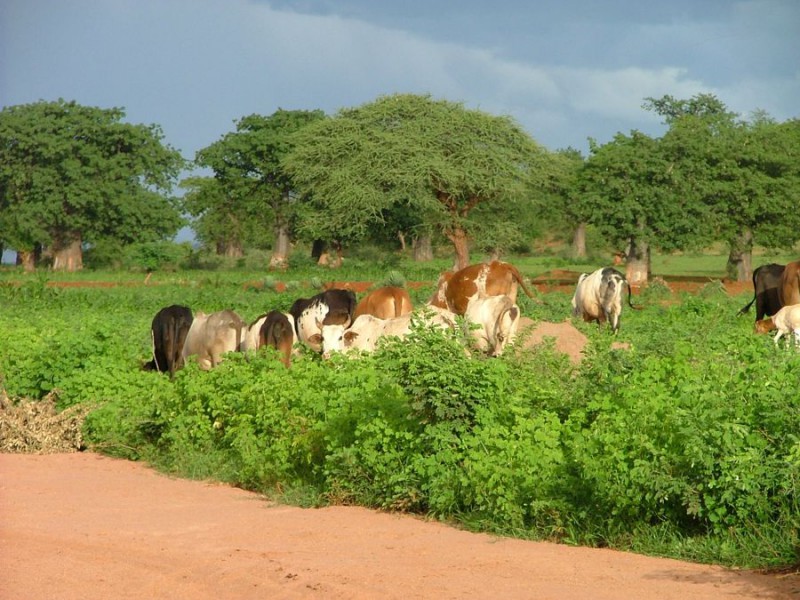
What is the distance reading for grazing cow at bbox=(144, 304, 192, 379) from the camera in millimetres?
16406

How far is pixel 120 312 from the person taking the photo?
95.5 ft

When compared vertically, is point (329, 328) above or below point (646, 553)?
above

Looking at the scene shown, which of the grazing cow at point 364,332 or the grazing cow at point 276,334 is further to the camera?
the grazing cow at point 276,334

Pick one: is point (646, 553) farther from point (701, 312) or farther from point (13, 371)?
point (701, 312)

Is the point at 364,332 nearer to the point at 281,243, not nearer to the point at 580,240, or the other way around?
the point at 281,243

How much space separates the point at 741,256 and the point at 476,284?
3113cm

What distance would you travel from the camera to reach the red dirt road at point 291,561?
7.22 m

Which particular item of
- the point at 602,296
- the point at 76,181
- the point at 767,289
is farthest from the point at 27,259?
the point at 767,289

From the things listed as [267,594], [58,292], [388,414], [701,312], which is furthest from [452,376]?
[58,292]

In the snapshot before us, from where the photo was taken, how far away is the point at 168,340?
1645cm

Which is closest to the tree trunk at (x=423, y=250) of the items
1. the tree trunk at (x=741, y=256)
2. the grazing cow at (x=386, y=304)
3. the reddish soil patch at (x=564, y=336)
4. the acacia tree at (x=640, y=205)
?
the tree trunk at (x=741, y=256)

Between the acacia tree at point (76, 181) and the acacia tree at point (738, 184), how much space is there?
2944cm

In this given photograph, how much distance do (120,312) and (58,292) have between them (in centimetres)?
639

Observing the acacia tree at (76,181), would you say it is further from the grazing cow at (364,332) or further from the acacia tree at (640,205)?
the grazing cow at (364,332)
